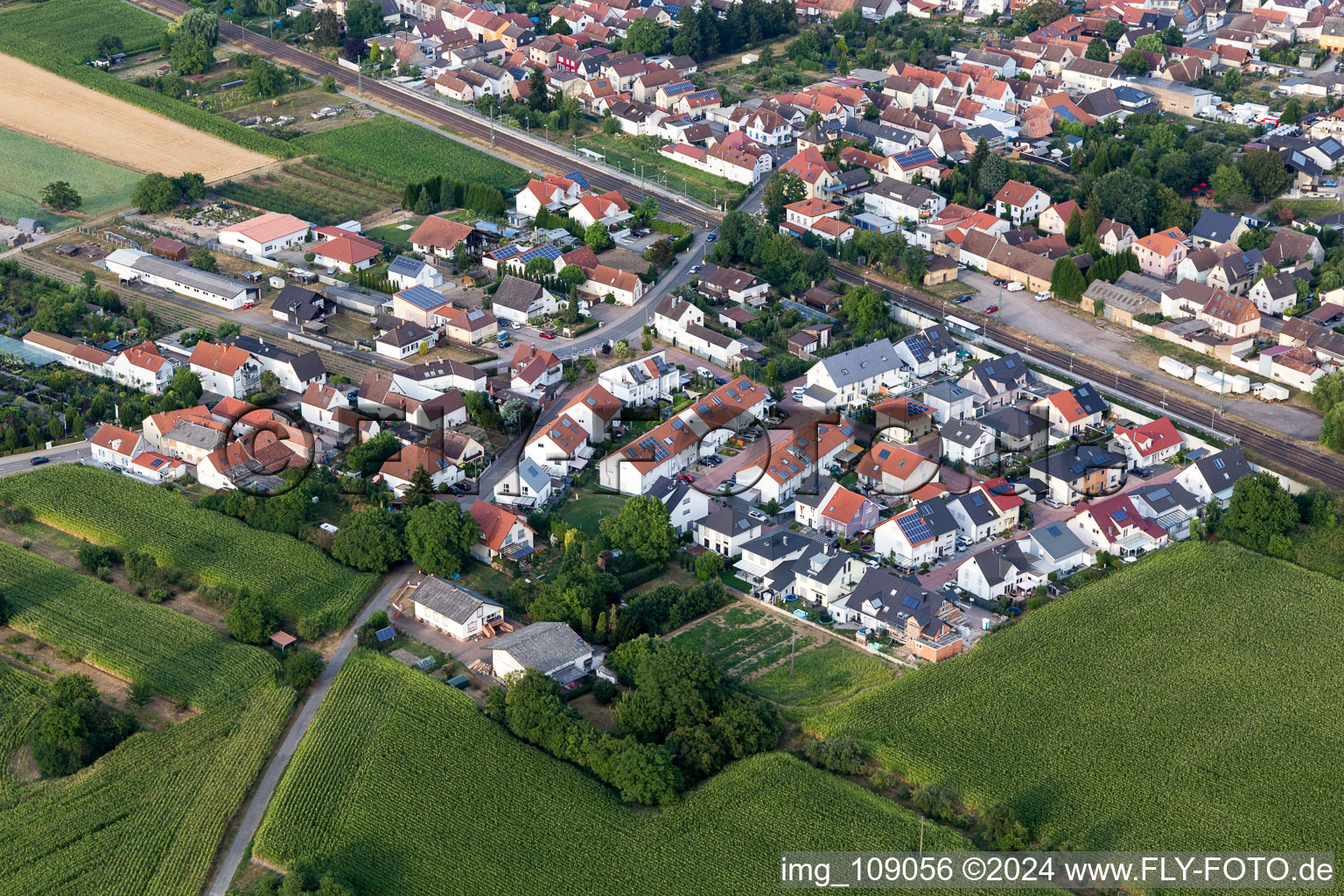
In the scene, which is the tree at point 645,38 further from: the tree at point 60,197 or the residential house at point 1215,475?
the residential house at point 1215,475

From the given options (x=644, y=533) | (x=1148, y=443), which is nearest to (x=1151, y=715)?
(x=1148, y=443)

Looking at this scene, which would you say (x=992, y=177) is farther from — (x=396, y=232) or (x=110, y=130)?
(x=110, y=130)

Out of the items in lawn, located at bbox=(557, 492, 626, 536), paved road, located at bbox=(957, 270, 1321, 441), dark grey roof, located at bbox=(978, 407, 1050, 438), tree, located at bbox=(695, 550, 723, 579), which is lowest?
lawn, located at bbox=(557, 492, 626, 536)

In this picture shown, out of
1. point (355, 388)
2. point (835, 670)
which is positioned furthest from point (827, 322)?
point (835, 670)

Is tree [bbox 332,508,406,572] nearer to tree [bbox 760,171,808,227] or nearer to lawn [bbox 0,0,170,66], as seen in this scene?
tree [bbox 760,171,808,227]

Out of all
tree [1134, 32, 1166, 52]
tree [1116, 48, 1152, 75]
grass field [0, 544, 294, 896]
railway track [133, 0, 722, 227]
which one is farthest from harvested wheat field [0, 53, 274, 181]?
tree [1134, 32, 1166, 52]

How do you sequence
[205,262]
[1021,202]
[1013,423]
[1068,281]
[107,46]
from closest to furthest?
[1013,423], [1068,281], [205,262], [1021,202], [107,46]

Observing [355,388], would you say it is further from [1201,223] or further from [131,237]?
[1201,223]
